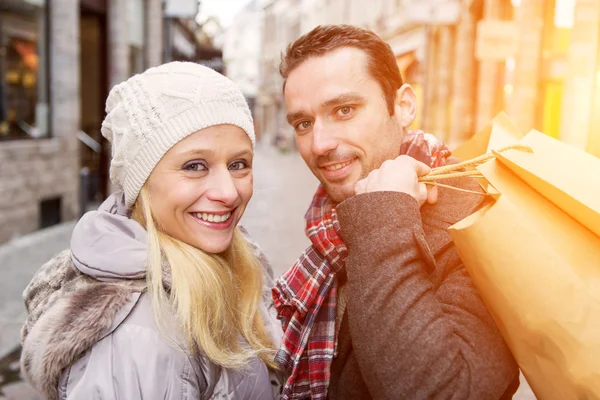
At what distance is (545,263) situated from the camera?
46.9 inches

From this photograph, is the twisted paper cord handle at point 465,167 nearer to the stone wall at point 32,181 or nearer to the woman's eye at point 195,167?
the woman's eye at point 195,167

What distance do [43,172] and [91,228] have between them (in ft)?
26.3

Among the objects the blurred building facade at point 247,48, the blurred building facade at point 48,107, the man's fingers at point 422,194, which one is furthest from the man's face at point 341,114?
the blurred building facade at point 247,48

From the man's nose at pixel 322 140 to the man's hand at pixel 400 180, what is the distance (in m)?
0.29

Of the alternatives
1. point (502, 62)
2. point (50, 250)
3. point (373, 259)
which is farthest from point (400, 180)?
point (502, 62)

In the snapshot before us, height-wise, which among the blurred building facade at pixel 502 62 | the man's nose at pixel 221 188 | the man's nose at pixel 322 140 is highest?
the blurred building facade at pixel 502 62

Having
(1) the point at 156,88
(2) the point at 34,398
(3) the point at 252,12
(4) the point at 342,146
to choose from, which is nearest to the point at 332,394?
(4) the point at 342,146

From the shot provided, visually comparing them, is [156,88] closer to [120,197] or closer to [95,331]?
[120,197]

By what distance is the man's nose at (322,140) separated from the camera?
1.88 metres

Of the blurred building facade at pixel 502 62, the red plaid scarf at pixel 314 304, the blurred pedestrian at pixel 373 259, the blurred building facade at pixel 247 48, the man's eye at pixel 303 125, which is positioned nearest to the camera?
the blurred pedestrian at pixel 373 259

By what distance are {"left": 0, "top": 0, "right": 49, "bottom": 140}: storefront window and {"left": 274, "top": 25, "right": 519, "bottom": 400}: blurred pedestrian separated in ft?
24.5

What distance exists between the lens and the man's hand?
5.05 ft

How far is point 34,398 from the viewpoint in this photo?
12.6 ft

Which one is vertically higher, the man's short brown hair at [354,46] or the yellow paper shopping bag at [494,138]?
the man's short brown hair at [354,46]
